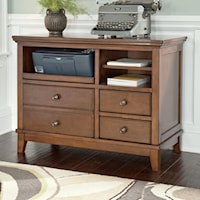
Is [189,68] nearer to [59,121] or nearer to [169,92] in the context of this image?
[169,92]

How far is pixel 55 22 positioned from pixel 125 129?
84 centimetres

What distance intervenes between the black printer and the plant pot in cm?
15

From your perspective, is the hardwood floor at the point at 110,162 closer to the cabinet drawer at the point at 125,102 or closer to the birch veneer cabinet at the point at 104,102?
the birch veneer cabinet at the point at 104,102

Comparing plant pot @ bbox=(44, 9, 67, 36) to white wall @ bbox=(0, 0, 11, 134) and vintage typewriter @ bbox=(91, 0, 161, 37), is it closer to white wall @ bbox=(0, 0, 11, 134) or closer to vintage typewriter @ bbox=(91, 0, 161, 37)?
vintage typewriter @ bbox=(91, 0, 161, 37)

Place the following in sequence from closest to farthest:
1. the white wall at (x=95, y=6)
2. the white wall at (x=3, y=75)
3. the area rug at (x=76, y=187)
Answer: the area rug at (x=76, y=187), the white wall at (x=95, y=6), the white wall at (x=3, y=75)

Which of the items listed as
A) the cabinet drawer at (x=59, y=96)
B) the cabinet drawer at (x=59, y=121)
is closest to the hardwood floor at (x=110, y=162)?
the cabinet drawer at (x=59, y=121)

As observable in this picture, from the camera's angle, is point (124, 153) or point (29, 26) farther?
point (29, 26)

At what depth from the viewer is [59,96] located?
10.4 ft

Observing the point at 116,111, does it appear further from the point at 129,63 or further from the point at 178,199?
the point at 178,199

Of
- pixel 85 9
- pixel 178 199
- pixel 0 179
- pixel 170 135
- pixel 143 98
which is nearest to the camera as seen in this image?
pixel 178 199

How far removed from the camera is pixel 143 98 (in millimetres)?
2957

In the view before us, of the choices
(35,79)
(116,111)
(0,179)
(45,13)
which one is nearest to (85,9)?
(45,13)

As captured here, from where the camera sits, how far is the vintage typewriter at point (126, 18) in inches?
122

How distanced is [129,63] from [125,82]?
0.11 m
